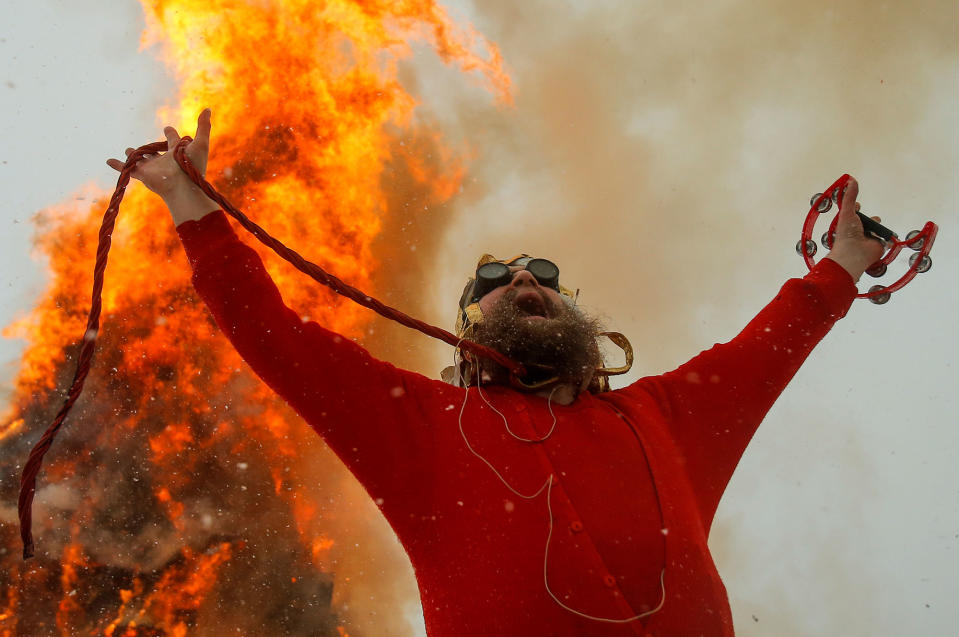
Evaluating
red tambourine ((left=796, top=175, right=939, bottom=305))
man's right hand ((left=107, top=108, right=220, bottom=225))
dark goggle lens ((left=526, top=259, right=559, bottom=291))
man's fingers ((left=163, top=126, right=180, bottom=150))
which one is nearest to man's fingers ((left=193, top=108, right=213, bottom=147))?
man's right hand ((left=107, top=108, right=220, bottom=225))

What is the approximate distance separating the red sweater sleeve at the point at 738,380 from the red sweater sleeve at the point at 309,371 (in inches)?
56.0

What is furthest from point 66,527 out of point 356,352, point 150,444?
point 356,352

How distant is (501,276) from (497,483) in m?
1.66

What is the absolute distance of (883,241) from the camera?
3.97 m

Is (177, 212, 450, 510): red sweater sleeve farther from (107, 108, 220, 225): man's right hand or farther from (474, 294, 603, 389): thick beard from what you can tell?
(474, 294, 603, 389): thick beard

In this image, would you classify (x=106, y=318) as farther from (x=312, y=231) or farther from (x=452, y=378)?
(x=452, y=378)

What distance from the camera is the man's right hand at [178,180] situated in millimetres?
2754

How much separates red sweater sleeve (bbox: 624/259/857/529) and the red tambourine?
311 millimetres

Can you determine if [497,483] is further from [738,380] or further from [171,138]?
[171,138]

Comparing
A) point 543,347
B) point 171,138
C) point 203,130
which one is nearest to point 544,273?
point 543,347

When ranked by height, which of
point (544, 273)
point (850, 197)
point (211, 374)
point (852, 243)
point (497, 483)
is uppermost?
point (211, 374)

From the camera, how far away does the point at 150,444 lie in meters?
13.6

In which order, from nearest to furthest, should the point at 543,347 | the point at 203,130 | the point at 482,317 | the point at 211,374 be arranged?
the point at 203,130, the point at 543,347, the point at 482,317, the point at 211,374

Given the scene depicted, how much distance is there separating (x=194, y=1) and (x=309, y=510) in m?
10.7
